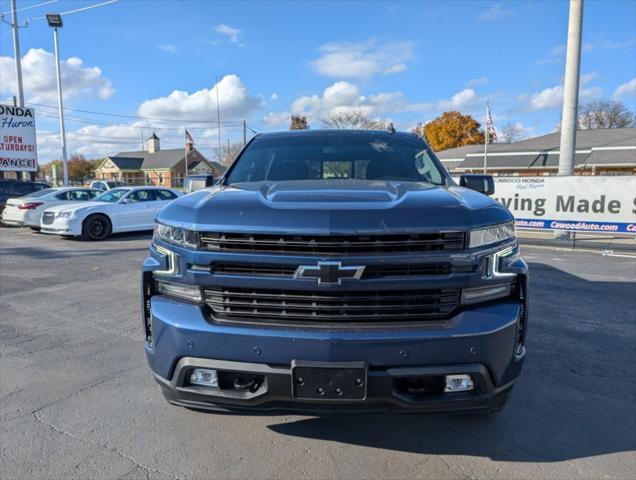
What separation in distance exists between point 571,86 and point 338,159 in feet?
38.8

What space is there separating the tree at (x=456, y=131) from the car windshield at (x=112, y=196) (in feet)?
179

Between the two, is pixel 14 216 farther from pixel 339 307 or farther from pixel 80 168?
pixel 80 168

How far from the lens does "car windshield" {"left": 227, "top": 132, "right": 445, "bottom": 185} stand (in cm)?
365

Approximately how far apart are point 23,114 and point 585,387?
25.3 meters

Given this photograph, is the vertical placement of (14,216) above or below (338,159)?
below

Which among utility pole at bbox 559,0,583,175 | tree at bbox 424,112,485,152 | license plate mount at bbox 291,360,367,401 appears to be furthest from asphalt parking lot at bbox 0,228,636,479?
tree at bbox 424,112,485,152

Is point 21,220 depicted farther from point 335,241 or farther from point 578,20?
point 578,20

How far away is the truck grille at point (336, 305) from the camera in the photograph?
2213 millimetres

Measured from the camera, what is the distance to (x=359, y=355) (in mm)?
2119

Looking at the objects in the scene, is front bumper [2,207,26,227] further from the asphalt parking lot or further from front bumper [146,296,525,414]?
front bumper [146,296,525,414]

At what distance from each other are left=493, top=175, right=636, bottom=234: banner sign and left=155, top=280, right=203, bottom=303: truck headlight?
11.0m

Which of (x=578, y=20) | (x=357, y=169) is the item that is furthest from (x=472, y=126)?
(x=357, y=169)

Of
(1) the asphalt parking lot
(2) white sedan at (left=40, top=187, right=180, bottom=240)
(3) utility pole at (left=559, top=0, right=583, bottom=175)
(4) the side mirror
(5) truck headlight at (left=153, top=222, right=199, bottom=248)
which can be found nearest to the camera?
(5) truck headlight at (left=153, top=222, right=199, bottom=248)

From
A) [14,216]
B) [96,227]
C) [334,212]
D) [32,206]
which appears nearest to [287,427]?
[334,212]
